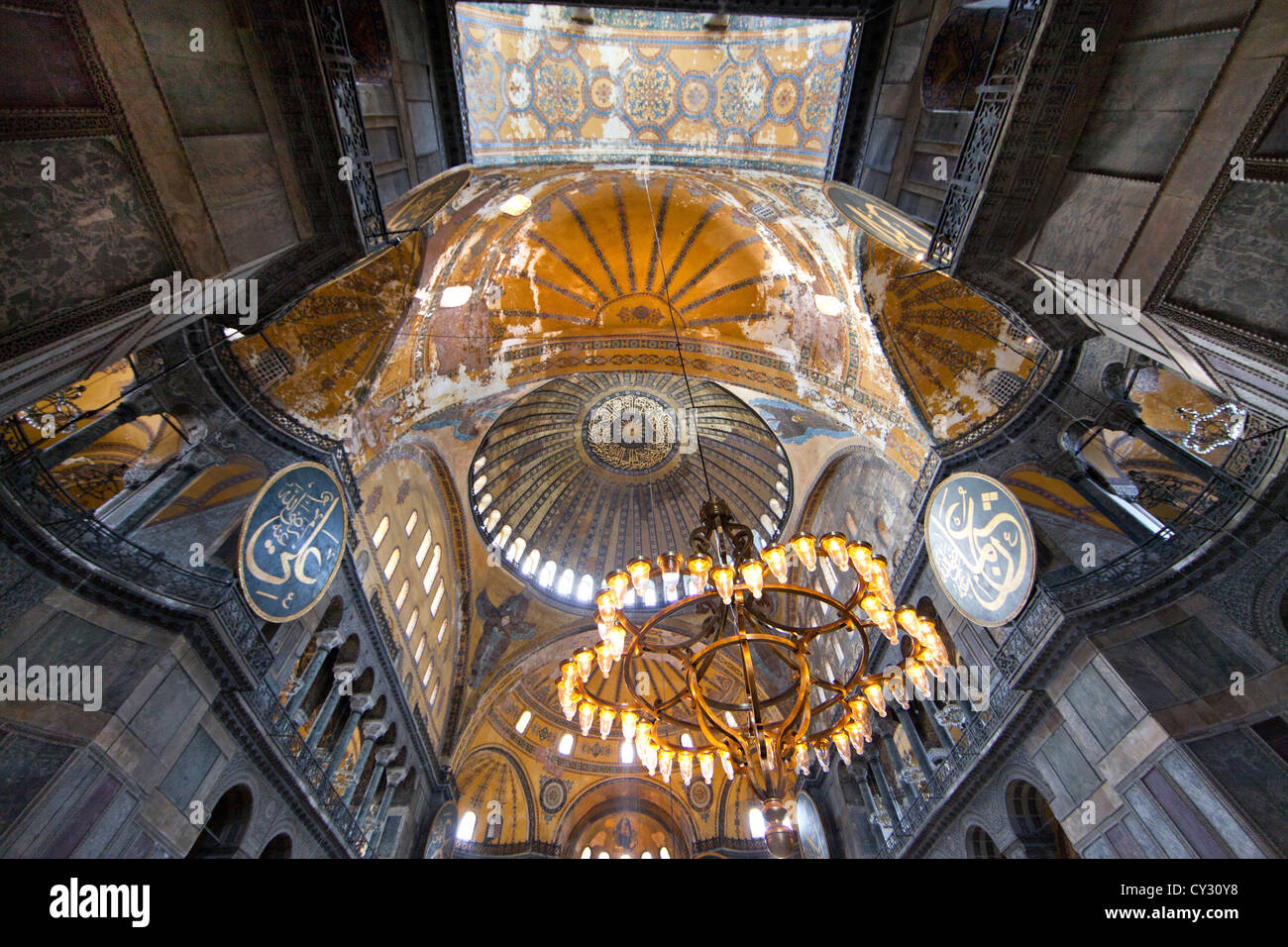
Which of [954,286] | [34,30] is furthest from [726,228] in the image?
[34,30]

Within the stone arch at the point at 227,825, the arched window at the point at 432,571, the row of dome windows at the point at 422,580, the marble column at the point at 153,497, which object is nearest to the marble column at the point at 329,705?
the stone arch at the point at 227,825

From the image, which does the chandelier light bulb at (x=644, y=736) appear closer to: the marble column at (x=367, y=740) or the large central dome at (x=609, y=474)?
the marble column at (x=367, y=740)

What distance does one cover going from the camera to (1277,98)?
3223 mm

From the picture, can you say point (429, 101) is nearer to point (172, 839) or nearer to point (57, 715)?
point (57, 715)

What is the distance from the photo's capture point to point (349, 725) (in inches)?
324

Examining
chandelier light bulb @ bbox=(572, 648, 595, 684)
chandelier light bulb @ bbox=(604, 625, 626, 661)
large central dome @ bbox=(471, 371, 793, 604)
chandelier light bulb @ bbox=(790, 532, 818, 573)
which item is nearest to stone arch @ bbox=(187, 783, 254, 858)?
chandelier light bulb @ bbox=(572, 648, 595, 684)

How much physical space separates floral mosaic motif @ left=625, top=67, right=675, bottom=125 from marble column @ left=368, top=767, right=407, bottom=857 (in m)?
11.4

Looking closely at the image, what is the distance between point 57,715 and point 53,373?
267 cm

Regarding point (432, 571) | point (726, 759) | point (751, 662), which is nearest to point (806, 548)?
point (751, 662)

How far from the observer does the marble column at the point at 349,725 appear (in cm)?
787

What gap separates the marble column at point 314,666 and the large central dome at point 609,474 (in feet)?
20.0

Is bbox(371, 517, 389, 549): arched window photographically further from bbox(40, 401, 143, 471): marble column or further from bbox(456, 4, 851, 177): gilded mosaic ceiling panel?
bbox(456, 4, 851, 177): gilded mosaic ceiling panel
